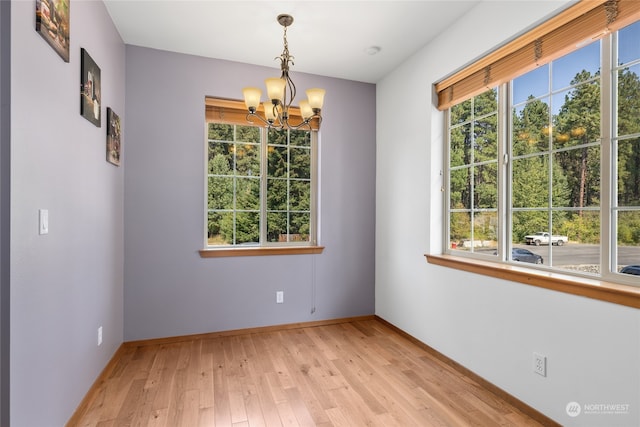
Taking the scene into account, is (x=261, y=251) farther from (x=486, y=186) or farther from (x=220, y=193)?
(x=486, y=186)

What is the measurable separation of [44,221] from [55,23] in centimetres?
97

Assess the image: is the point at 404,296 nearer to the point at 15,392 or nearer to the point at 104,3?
→ the point at 15,392

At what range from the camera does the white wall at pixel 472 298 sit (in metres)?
1.66

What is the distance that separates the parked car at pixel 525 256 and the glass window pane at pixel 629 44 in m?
1.18

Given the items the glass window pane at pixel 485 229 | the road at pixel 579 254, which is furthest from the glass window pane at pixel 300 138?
the road at pixel 579 254

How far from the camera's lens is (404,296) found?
10.8 ft

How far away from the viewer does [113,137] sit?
8.52 feet

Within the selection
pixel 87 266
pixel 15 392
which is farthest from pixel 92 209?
pixel 15 392

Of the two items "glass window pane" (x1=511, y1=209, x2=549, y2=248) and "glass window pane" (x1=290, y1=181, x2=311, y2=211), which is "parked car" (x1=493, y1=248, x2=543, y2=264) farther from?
"glass window pane" (x1=290, y1=181, x2=311, y2=211)

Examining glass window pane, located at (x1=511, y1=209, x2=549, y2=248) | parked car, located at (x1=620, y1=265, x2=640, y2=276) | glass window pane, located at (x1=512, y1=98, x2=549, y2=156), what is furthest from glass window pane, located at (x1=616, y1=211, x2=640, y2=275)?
glass window pane, located at (x1=512, y1=98, x2=549, y2=156)

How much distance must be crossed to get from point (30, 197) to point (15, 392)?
793 mm

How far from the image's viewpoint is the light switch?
4.95ft
